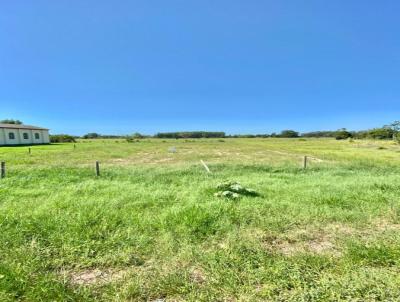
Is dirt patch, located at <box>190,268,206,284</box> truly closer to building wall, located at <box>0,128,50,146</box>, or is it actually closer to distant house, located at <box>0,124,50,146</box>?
distant house, located at <box>0,124,50,146</box>

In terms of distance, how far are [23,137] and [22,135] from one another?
1.89 ft

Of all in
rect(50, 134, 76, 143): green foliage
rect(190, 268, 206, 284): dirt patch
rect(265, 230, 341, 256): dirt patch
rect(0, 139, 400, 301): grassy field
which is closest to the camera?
rect(0, 139, 400, 301): grassy field

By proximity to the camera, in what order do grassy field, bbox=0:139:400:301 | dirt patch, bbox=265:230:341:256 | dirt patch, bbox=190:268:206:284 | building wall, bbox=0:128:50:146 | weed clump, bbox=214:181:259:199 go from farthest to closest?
building wall, bbox=0:128:50:146 → weed clump, bbox=214:181:259:199 → dirt patch, bbox=265:230:341:256 → dirt patch, bbox=190:268:206:284 → grassy field, bbox=0:139:400:301

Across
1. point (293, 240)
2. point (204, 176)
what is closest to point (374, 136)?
point (204, 176)

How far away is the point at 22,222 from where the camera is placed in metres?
5.22

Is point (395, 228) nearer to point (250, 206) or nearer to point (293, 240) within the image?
point (293, 240)

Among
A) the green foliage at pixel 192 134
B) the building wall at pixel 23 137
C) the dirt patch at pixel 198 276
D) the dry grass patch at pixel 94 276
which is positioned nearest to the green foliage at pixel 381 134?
the dirt patch at pixel 198 276

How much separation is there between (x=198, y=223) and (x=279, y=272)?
2017 millimetres

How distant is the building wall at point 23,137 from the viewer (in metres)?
48.4

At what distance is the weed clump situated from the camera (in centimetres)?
734

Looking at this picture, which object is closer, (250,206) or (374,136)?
(250,206)

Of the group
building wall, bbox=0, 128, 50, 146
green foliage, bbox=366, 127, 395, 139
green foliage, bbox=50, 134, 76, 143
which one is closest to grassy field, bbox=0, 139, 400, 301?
building wall, bbox=0, 128, 50, 146

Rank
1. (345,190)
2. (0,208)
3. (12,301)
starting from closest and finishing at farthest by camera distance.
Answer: (12,301) < (0,208) < (345,190)

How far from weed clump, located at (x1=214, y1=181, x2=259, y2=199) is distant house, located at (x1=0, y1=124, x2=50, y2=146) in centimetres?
5281
